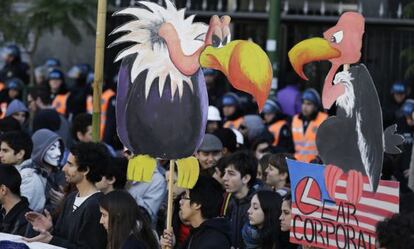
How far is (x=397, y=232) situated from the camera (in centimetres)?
613

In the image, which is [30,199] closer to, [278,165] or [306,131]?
[278,165]

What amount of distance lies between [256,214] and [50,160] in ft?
7.32

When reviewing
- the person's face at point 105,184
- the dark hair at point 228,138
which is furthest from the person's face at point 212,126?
the person's face at point 105,184

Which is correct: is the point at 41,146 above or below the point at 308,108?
below

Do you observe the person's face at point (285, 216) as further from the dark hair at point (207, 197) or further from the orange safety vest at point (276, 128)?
the orange safety vest at point (276, 128)

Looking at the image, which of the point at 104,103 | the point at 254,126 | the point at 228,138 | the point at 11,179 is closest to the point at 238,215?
the point at 11,179

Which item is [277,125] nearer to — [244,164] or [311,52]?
[244,164]

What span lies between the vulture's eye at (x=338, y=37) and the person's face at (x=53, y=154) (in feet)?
11.0

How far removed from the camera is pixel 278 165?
9.77 meters

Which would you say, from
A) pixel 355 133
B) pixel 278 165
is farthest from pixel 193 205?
pixel 278 165

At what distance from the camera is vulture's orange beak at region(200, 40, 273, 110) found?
25.7 feet

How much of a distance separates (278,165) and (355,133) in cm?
215

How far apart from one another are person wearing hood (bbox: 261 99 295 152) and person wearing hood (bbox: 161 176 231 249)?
543 cm

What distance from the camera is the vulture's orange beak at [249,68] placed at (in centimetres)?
784
